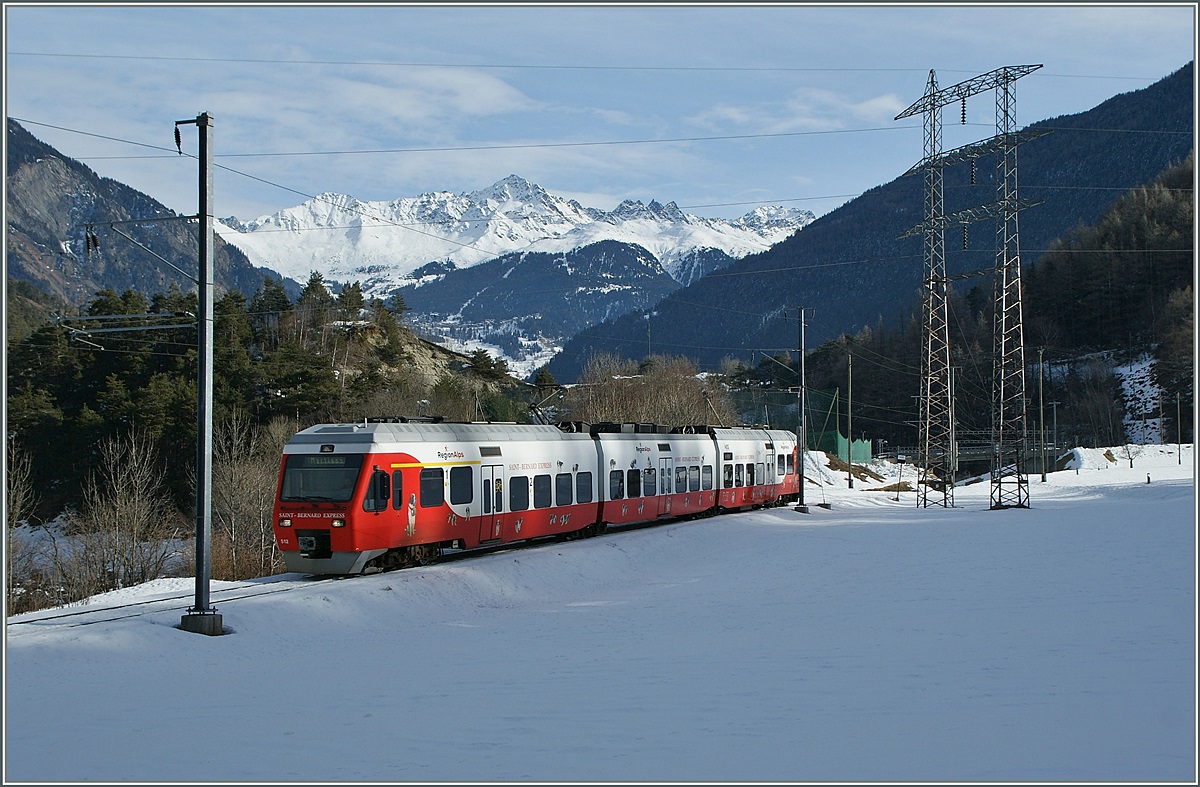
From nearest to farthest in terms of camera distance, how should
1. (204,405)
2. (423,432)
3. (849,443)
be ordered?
(204,405)
(423,432)
(849,443)

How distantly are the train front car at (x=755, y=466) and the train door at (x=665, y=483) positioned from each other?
4.25 metres

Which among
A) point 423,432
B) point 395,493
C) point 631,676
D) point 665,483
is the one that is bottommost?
point 631,676

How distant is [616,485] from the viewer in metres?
30.1

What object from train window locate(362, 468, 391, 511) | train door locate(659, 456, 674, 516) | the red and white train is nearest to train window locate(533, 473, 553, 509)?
the red and white train

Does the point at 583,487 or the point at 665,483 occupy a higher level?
the point at 583,487

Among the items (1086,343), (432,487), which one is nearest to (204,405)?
(432,487)

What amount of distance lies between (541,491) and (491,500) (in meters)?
2.54

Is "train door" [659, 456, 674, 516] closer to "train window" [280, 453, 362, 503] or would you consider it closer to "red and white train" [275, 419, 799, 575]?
"red and white train" [275, 419, 799, 575]

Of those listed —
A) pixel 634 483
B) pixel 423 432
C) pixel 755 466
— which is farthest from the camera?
pixel 755 466

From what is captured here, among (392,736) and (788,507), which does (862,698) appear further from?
(788,507)

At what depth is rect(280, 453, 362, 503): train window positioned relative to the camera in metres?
19.8

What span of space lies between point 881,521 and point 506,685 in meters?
27.3

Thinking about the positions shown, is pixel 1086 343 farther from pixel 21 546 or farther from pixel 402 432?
pixel 402 432

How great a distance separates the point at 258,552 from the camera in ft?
146
